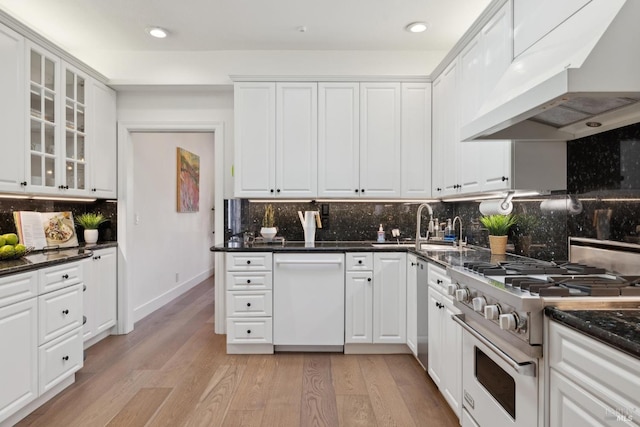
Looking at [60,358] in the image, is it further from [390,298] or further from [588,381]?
[588,381]

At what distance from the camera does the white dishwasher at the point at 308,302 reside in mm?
3230

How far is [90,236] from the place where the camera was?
Result: 3576mm

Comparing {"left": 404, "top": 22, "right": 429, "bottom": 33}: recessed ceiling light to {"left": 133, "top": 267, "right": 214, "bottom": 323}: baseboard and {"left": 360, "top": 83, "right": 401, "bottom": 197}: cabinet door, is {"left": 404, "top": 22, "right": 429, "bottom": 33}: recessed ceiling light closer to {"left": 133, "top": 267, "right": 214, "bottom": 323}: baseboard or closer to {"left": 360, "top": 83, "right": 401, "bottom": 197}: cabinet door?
{"left": 360, "top": 83, "right": 401, "bottom": 197}: cabinet door

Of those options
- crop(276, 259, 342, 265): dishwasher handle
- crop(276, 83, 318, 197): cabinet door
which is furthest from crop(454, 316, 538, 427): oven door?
crop(276, 83, 318, 197): cabinet door

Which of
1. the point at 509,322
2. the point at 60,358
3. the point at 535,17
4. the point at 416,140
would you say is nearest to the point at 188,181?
the point at 60,358

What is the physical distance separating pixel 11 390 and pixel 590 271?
3.13 metres

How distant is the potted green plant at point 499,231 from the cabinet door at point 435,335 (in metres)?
0.56

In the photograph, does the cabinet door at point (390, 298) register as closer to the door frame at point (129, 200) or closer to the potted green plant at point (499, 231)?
the potted green plant at point (499, 231)

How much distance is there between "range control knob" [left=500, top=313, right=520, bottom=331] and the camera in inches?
53.9

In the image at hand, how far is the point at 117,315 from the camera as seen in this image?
3789 mm

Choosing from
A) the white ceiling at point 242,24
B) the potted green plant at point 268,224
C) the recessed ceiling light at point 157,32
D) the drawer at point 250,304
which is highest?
the white ceiling at point 242,24

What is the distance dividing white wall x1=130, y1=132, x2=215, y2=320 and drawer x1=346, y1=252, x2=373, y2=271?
237 cm

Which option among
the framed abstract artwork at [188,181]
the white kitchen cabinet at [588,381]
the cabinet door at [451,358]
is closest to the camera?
the white kitchen cabinet at [588,381]

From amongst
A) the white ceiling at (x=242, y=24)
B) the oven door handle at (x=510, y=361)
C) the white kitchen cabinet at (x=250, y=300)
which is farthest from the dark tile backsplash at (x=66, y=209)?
the oven door handle at (x=510, y=361)
